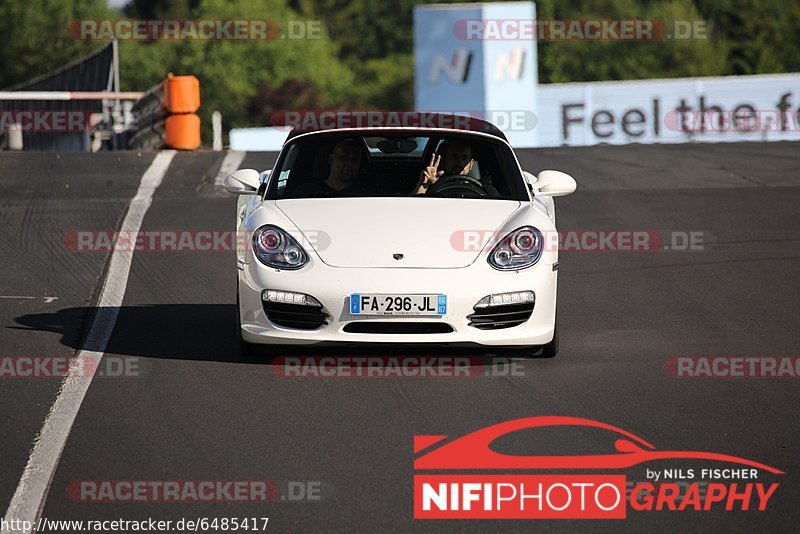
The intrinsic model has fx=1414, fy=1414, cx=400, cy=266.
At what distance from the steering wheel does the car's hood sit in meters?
0.17

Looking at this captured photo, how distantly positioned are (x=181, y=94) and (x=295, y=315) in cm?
1264

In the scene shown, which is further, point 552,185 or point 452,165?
point 452,165

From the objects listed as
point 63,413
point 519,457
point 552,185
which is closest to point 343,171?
point 552,185

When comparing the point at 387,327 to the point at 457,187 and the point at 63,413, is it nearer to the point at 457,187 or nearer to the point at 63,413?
the point at 457,187

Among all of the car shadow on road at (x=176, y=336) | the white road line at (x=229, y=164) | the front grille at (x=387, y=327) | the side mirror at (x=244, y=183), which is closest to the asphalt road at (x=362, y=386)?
the car shadow on road at (x=176, y=336)

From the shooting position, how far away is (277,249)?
769 cm

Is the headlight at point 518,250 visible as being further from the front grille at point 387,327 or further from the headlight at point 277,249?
the headlight at point 277,249

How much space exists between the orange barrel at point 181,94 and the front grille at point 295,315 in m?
12.4

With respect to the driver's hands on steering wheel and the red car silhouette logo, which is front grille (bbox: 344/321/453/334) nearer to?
the red car silhouette logo

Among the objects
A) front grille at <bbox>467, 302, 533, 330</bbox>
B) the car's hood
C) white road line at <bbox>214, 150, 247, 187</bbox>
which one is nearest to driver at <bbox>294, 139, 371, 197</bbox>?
the car's hood

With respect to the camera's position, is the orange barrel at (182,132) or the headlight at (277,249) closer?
the headlight at (277,249)

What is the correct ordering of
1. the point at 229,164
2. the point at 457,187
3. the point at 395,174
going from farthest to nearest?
the point at 229,164, the point at 395,174, the point at 457,187

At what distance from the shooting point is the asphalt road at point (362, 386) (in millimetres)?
5574

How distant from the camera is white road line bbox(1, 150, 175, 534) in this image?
5.39m
